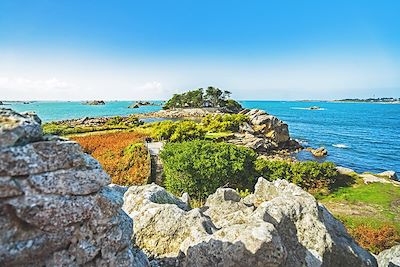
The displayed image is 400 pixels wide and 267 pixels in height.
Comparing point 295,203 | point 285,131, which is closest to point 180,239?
point 295,203

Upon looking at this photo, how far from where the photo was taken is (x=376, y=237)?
489 inches

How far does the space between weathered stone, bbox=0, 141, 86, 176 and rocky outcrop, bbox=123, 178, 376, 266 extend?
2904 millimetres

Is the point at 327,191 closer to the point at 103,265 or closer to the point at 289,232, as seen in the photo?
the point at 289,232

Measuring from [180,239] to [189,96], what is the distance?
372 ft

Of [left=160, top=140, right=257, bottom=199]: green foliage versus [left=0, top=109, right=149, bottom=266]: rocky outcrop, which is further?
[left=160, top=140, right=257, bottom=199]: green foliage

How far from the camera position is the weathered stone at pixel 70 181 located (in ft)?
Answer: 11.6

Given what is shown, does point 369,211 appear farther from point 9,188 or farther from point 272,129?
point 272,129

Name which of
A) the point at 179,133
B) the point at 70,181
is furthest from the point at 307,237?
the point at 179,133

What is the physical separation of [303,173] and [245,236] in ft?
53.7

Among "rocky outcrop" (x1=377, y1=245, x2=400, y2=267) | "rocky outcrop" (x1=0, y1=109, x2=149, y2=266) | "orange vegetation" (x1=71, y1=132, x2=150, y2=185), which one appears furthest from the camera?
"orange vegetation" (x1=71, y1=132, x2=150, y2=185)

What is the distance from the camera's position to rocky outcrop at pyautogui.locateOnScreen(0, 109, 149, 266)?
3.38 m

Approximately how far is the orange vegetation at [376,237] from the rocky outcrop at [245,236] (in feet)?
16.1

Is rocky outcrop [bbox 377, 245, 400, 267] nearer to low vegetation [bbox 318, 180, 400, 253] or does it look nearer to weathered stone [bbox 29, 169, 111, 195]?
low vegetation [bbox 318, 180, 400, 253]

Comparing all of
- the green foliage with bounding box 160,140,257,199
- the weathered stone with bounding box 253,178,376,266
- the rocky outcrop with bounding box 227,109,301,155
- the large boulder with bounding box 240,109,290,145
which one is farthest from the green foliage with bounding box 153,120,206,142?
the weathered stone with bounding box 253,178,376,266
